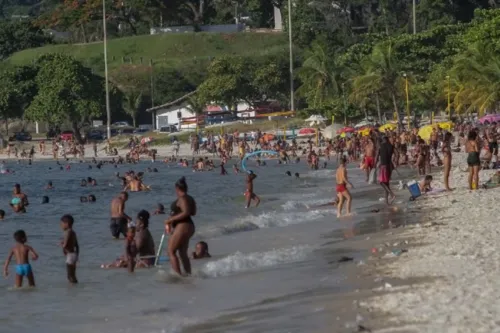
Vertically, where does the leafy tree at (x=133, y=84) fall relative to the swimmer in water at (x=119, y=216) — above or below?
above

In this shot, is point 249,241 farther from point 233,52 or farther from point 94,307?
point 233,52

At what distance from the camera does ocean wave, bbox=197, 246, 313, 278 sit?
1412 cm

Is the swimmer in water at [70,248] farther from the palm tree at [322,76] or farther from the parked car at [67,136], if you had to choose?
the parked car at [67,136]

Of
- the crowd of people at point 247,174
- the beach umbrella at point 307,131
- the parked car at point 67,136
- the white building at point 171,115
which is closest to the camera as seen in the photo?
the crowd of people at point 247,174

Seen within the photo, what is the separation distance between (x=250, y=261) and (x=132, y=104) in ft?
222

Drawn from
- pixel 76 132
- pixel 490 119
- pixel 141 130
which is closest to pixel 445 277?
pixel 490 119

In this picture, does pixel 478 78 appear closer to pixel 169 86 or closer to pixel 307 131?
pixel 307 131

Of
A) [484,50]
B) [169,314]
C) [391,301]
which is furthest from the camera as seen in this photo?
[484,50]

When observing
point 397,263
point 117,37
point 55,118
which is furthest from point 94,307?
point 117,37

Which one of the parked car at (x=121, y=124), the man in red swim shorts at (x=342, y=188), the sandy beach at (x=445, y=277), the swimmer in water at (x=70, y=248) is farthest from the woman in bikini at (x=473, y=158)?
the parked car at (x=121, y=124)

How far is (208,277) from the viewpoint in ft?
45.2

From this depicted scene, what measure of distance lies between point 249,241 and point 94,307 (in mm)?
5787

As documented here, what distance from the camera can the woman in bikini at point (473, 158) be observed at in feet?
68.0

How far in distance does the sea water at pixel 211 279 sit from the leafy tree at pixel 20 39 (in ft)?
252
